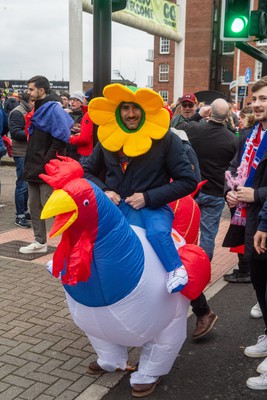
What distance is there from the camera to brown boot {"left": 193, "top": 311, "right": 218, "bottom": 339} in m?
4.13

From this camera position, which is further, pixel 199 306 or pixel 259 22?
pixel 259 22

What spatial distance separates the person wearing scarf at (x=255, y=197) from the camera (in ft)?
11.8

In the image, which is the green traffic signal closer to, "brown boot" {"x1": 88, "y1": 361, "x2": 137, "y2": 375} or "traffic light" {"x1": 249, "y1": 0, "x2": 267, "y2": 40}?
"traffic light" {"x1": 249, "y1": 0, "x2": 267, "y2": 40}

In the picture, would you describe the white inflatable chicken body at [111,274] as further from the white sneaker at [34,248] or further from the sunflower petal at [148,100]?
the white sneaker at [34,248]

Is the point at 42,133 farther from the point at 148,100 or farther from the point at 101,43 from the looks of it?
the point at 148,100

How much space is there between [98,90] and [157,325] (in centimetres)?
214

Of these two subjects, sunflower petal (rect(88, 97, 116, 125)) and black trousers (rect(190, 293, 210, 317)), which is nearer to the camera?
sunflower petal (rect(88, 97, 116, 125))

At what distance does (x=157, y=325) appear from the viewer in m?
3.12

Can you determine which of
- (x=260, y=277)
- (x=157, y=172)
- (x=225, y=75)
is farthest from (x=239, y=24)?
(x=225, y=75)

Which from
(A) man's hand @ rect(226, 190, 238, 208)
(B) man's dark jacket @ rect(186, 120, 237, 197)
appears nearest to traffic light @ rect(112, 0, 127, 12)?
(B) man's dark jacket @ rect(186, 120, 237, 197)

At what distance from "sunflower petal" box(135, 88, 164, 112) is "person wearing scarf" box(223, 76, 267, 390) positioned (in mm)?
899

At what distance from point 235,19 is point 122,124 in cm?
364

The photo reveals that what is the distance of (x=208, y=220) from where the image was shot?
5574 millimetres

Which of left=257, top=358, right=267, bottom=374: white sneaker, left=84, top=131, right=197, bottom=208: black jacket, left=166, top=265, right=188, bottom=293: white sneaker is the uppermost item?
left=84, top=131, right=197, bottom=208: black jacket
